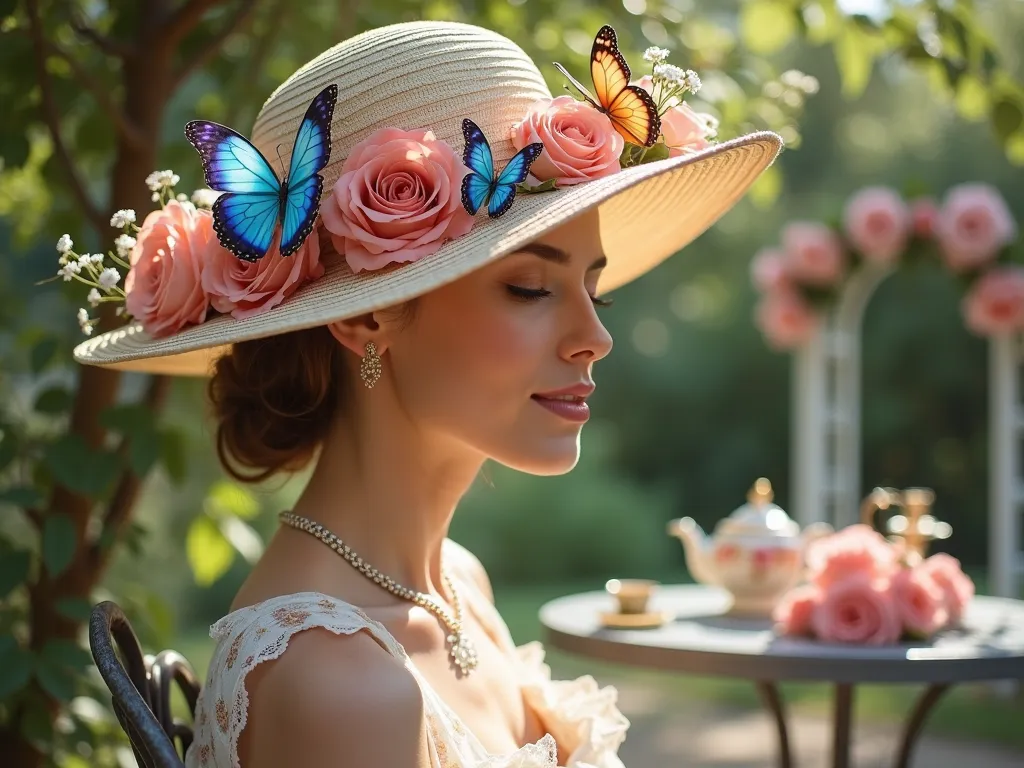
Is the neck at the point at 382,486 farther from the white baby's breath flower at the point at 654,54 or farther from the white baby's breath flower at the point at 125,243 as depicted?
the white baby's breath flower at the point at 654,54

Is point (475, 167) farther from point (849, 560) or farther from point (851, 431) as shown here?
point (851, 431)

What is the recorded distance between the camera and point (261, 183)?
1355 millimetres

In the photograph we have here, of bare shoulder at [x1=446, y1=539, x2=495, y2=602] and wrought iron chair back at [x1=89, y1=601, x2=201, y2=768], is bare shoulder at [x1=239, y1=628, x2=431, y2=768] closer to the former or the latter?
wrought iron chair back at [x1=89, y1=601, x2=201, y2=768]

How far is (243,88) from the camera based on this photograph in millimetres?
2424

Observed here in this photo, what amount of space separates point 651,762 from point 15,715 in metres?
3.29

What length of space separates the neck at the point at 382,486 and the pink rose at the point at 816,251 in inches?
180

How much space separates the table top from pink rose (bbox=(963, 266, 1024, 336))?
331 cm

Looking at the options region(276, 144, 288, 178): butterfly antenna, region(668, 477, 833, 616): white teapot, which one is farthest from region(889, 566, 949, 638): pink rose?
region(276, 144, 288, 178): butterfly antenna

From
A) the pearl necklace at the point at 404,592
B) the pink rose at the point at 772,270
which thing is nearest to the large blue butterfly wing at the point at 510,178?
the pearl necklace at the point at 404,592


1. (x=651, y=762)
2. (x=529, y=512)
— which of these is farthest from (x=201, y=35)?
(x=529, y=512)

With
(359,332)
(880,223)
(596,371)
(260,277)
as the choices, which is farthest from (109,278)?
(596,371)

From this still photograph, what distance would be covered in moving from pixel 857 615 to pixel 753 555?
14.3 inches

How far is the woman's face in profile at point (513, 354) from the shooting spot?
1.38 m

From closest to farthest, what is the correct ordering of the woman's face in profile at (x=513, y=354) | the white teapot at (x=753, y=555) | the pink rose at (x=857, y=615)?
the woman's face in profile at (x=513, y=354), the pink rose at (x=857, y=615), the white teapot at (x=753, y=555)
